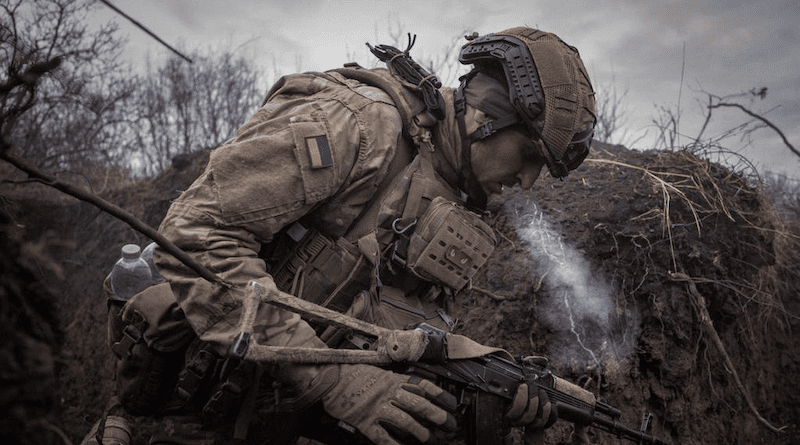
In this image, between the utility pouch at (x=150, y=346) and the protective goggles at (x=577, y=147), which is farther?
the protective goggles at (x=577, y=147)

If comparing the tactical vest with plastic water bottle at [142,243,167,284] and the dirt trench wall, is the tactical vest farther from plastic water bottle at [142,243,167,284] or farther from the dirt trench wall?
the dirt trench wall

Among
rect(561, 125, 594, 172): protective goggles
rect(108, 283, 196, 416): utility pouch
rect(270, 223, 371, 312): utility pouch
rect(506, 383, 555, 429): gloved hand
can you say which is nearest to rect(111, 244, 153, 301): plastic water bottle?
rect(108, 283, 196, 416): utility pouch

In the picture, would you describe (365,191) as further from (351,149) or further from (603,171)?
(603,171)

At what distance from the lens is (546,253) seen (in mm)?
4027

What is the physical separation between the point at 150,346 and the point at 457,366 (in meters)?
1.33

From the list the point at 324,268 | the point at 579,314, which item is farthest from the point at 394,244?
the point at 579,314

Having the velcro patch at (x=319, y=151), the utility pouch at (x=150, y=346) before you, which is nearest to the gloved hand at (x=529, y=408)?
the velcro patch at (x=319, y=151)

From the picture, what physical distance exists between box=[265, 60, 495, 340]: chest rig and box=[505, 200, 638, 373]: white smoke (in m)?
1.46

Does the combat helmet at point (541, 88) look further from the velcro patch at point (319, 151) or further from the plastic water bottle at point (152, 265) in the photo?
the plastic water bottle at point (152, 265)

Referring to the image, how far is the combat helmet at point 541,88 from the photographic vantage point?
2.52m

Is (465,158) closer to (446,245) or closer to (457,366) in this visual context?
(446,245)

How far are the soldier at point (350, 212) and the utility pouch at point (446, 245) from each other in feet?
0.04

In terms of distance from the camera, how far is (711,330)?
12.1ft

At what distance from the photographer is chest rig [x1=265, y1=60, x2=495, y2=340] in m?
2.38
